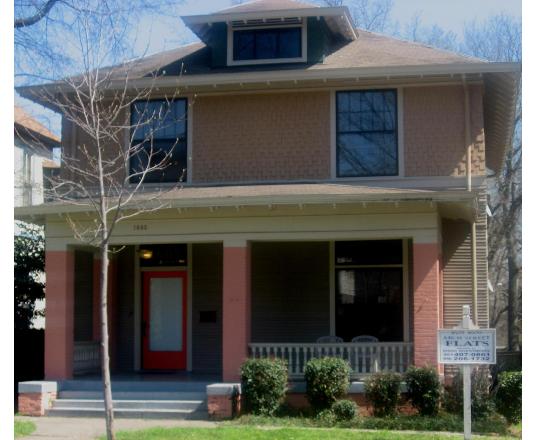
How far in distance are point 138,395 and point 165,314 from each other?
3518 millimetres

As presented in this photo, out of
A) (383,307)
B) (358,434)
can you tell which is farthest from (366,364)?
(358,434)

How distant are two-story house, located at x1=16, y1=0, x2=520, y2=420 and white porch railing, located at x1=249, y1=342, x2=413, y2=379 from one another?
0.18 ft

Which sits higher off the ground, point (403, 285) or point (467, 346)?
point (403, 285)

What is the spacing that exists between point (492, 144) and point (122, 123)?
9.37 metres

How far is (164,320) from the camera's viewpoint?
757 inches

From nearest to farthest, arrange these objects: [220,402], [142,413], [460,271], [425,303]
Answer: [220,402], [142,413], [425,303], [460,271]

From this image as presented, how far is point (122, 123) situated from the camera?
18.5 meters

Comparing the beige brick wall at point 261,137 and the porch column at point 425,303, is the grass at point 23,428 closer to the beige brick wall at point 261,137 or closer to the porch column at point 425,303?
the beige brick wall at point 261,137

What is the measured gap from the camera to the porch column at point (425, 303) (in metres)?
15.4

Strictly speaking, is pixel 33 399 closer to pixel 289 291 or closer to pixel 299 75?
pixel 289 291

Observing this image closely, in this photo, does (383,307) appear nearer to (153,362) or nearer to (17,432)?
(153,362)

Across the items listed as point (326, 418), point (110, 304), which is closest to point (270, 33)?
point (110, 304)

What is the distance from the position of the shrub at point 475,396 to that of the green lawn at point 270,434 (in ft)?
3.79

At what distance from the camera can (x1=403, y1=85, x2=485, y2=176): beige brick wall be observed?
55.9ft
